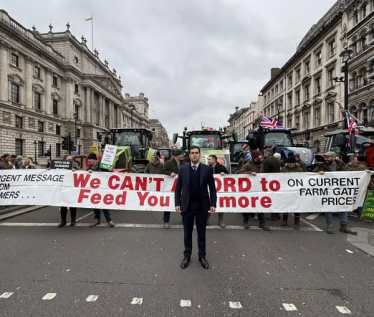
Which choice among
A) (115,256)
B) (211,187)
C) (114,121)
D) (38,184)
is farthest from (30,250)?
(114,121)

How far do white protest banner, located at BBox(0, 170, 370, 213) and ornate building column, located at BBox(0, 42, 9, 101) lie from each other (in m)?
36.9

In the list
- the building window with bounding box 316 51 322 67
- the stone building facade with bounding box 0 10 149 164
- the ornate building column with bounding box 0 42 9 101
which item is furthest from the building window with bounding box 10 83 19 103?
the building window with bounding box 316 51 322 67

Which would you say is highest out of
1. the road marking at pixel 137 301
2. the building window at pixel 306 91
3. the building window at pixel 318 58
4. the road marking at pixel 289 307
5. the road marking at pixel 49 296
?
the building window at pixel 318 58

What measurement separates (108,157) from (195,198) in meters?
4.96

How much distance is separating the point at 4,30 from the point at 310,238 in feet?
Result: 151

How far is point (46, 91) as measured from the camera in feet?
149

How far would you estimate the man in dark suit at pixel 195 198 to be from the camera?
4062 millimetres

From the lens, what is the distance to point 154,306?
2.90m

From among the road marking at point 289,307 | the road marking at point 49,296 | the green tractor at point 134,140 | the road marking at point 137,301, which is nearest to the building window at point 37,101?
the green tractor at point 134,140

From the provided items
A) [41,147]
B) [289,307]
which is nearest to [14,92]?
[41,147]

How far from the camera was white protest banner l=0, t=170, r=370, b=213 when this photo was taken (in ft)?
20.0

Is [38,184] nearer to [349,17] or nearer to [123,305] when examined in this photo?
[123,305]

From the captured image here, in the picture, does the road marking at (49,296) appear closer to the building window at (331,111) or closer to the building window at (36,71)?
the building window at (331,111)

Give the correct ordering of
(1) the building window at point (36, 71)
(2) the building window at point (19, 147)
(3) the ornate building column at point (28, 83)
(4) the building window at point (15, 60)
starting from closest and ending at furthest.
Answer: (4) the building window at point (15, 60)
(2) the building window at point (19, 147)
(3) the ornate building column at point (28, 83)
(1) the building window at point (36, 71)
